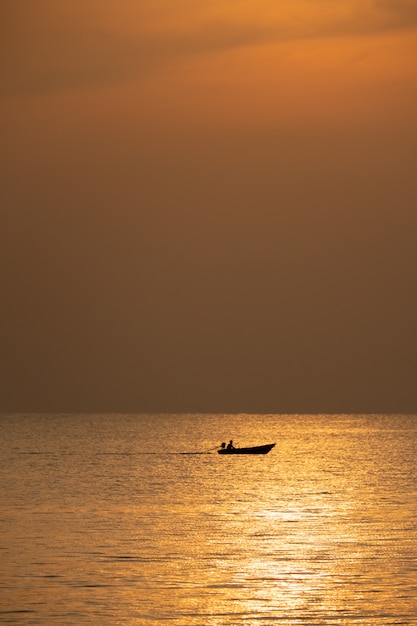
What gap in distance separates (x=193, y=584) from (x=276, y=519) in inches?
783

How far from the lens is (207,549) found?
49719 millimetres

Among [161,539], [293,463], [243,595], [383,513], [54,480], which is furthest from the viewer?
[293,463]

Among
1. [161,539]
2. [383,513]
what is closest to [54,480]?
[383,513]

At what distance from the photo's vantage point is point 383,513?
6544cm

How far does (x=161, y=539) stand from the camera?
52656 millimetres

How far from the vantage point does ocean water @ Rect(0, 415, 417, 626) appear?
37.9 m

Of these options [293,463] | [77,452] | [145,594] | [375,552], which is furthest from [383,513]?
[77,452]

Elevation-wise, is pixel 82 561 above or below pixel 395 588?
above

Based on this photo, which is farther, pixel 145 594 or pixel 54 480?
pixel 54 480

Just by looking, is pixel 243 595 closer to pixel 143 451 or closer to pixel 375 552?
pixel 375 552

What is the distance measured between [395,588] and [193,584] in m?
6.69

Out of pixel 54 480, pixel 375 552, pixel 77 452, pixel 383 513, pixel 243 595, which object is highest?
pixel 77 452

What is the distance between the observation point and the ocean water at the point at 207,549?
37.9 metres

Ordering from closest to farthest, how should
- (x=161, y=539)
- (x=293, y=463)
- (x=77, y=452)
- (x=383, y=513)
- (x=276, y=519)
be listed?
(x=161, y=539), (x=276, y=519), (x=383, y=513), (x=293, y=463), (x=77, y=452)
